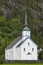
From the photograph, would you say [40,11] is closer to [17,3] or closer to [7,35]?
[17,3]

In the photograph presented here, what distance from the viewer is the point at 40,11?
62.6 metres

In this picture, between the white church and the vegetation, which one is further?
the vegetation

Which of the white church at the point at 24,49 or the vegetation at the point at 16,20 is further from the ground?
the vegetation at the point at 16,20

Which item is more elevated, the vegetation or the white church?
the vegetation

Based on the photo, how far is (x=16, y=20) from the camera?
5516 cm

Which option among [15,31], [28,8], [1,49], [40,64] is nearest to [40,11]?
[28,8]

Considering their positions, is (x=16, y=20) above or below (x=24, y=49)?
above

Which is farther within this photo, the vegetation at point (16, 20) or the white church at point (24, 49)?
the vegetation at point (16, 20)

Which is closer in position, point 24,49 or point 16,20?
point 24,49

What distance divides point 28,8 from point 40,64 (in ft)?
153

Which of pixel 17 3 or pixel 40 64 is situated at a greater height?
pixel 17 3

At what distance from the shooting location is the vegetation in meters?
46.3

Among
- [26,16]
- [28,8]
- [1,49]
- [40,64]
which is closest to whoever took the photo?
[40,64]

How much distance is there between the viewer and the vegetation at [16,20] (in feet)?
152
